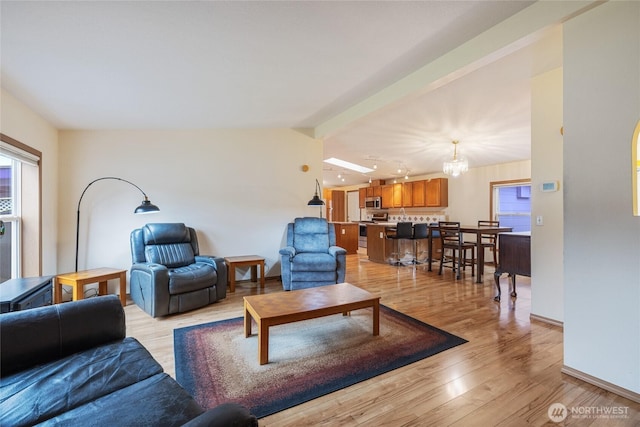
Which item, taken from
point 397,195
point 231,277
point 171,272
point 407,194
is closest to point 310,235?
point 231,277

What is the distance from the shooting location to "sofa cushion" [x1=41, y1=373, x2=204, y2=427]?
0.97 metres

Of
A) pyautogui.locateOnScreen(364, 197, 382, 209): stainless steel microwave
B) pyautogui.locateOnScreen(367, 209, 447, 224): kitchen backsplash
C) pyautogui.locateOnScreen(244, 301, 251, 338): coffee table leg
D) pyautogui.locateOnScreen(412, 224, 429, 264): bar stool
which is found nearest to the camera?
pyautogui.locateOnScreen(244, 301, 251, 338): coffee table leg

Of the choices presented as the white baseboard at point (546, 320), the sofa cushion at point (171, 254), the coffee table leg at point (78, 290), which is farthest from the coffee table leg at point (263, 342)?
the white baseboard at point (546, 320)

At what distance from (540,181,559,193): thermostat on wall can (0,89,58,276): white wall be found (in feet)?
16.4

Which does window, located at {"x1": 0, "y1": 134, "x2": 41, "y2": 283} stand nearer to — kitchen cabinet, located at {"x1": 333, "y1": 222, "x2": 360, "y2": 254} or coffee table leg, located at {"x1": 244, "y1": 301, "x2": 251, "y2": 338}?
coffee table leg, located at {"x1": 244, "y1": 301, "x2": 251, "y2": 338}

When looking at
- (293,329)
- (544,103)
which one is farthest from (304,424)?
(544,103)

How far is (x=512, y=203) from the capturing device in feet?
18.7

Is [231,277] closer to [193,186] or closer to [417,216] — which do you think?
[193,186]

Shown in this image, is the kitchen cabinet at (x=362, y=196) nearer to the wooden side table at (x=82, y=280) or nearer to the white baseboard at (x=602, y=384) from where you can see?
the wooden side table at (x=82, y=280)

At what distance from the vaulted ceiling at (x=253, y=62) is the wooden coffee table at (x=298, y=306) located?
201 centimetres

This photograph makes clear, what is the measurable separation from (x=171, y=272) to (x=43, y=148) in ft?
6.63

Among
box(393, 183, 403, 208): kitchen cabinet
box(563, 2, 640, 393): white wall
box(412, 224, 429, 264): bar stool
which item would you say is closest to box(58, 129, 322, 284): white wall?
box(412, 224, 429, 264): bar stool

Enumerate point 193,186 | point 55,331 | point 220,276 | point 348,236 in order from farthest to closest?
point 348,236 < point 193,186 < point 220,276 < point 55,331

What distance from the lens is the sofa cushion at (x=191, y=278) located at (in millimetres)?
2925
